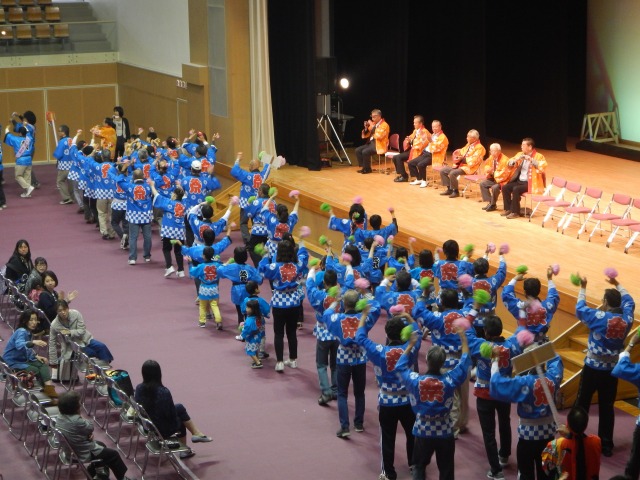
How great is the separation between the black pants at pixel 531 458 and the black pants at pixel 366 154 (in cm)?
1165

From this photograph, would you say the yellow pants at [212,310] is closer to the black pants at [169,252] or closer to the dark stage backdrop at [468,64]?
the black pants at [169,252]

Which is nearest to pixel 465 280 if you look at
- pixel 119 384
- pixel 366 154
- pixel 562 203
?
pixel 119 384

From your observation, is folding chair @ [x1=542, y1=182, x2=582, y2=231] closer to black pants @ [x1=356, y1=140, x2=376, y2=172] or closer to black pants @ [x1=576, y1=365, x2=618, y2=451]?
black pants @ [x1=356, y1=140, x2=376, y2=172]

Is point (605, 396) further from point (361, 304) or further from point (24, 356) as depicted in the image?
point (24, 356)

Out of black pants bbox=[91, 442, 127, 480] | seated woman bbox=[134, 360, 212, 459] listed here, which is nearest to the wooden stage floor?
seated woman bbox=[134, 360, 212, 459]

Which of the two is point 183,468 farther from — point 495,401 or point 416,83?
point 416,83

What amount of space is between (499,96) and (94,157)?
30.5 ft

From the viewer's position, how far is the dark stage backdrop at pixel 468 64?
21406 mm

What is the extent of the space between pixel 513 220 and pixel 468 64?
5.93m

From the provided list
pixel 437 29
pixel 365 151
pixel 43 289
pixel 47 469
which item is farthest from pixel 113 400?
pixel 437 29

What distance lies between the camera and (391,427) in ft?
30.8

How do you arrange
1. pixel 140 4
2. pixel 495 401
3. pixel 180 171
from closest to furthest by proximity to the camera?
pixel 495 401
pixel 180 171
pixel 140 4

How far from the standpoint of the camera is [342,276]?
1184 cm

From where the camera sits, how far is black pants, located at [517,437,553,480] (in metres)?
8.68
